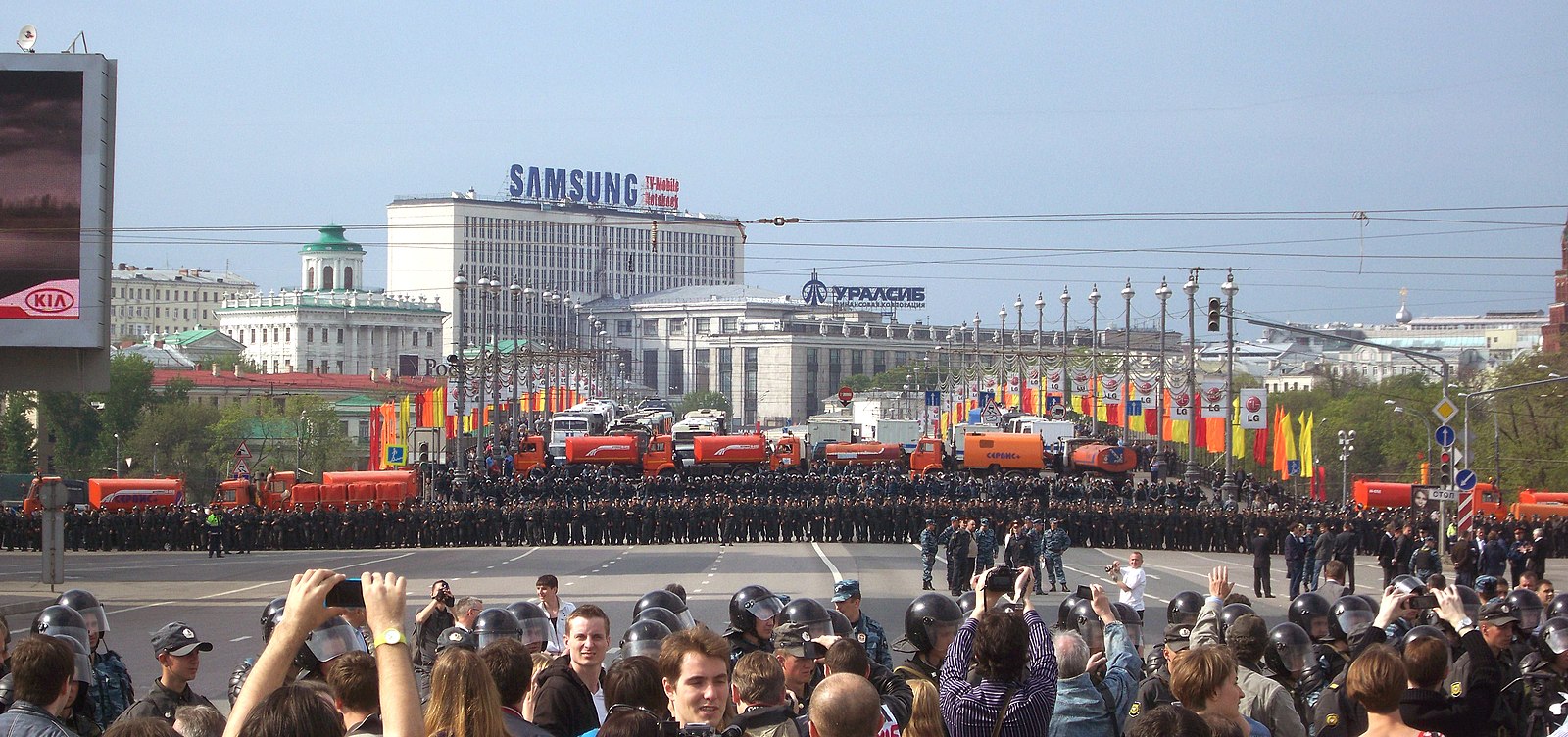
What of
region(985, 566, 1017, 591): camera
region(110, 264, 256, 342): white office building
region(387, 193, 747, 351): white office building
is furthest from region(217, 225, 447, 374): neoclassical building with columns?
region(985, 566, 1017, 591): camera

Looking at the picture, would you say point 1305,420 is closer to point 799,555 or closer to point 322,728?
point 799,555

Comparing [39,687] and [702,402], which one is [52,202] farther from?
[702,402]

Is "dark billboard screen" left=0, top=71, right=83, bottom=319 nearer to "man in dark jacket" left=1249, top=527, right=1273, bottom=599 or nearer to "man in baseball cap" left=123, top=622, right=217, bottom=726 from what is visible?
"man in dark jacket" left=1249, top=527, right=1273, bottom=599

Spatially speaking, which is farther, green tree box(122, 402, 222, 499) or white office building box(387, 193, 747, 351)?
white office building box(387, 193, 747, 351)

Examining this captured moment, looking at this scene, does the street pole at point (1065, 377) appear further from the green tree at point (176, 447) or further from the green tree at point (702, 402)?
the green tree at point (702, 402)

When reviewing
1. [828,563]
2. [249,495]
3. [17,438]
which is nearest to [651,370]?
[17,438]

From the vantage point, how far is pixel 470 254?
596 feet

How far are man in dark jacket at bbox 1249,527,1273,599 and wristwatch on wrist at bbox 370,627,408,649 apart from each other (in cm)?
2547

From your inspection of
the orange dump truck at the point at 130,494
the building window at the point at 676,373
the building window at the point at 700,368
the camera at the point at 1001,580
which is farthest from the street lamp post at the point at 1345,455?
the building window at the point at 676,373

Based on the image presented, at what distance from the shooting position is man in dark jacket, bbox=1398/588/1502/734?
763cm

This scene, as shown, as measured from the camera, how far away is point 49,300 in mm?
32531

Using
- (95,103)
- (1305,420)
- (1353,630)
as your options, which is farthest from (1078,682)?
(1305,420)

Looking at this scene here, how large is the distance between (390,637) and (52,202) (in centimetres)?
3069

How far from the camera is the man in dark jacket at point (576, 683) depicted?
7.31 metres
